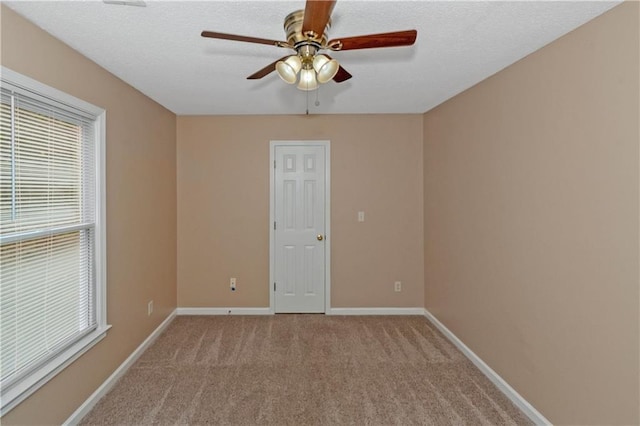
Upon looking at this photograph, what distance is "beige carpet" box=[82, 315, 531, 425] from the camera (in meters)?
2.18

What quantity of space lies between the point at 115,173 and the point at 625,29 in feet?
10.8

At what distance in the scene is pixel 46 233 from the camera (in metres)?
1.90

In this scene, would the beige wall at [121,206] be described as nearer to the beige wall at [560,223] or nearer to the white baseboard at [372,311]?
the white baseboard at [372,311]

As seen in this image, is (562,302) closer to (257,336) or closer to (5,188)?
(257,336)

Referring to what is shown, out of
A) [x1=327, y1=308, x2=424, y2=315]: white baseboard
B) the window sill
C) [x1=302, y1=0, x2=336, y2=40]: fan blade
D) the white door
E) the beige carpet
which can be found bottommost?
the beige carpet

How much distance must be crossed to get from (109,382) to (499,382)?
9.72 ft

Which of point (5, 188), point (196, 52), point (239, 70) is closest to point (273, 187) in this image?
point (239, 70)

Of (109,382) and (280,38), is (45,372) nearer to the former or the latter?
(109,382)

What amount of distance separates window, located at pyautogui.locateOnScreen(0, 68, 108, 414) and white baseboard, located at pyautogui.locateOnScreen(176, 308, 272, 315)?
1596mm

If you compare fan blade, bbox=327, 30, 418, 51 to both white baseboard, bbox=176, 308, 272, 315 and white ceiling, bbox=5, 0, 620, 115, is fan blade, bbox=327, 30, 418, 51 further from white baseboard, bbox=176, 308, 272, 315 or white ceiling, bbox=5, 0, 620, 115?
white baseboard, bbox=176, 308, 272, 315

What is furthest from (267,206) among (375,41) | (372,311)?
(375,41)

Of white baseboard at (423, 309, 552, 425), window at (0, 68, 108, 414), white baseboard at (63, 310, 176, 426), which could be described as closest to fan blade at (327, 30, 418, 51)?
window at (0, 68, 108, 414)

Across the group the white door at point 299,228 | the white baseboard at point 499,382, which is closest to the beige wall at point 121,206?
the white door at point 299,228

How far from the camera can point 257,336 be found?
3367 mm
